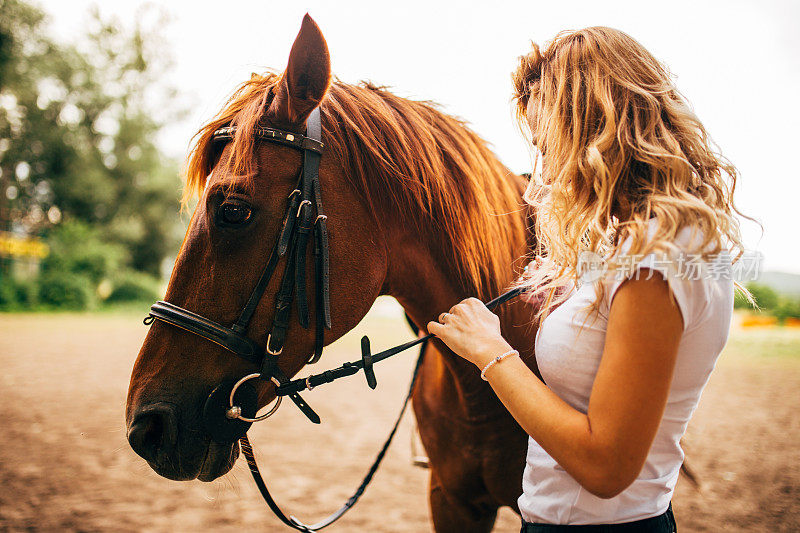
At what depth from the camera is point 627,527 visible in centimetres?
115

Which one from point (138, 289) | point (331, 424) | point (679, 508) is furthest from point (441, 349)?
point (138, 289)

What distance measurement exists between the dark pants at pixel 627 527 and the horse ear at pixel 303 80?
1.36 metres

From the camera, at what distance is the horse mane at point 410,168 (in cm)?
161

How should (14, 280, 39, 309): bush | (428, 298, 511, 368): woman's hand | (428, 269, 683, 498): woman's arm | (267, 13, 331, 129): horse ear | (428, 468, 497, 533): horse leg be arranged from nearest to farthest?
(428, 269, 683, 498): woman's arm → (428, 298, 511, 368): woman's hand → (267, 13, 331, 129): horse ear → (428, 468, 497, 533): horse leg → (14, 280, 39, 309): bush

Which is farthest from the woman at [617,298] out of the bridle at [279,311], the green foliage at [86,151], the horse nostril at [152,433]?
the green foliage at [86,151]

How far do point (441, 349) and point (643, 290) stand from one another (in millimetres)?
919

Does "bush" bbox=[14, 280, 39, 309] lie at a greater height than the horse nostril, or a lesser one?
lesser

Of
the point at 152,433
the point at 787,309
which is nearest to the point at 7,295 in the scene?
the point at 152,433

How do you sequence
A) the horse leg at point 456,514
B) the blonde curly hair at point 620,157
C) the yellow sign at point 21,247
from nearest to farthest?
1. the blonde curly hair at point 620,157
2. the horse leg at point 456,514
3. the yellow sign at point 21,247

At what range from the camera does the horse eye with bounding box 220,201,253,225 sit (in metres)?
1.41

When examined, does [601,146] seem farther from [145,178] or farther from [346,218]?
[145,178]

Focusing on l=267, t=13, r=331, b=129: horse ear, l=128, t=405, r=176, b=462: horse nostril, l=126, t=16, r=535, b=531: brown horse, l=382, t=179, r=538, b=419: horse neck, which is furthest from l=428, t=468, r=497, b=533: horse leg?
l=267, t=13, r=331, b=129: horse ear

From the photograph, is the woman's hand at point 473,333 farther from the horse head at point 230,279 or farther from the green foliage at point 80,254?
the green foliage at point 80,254

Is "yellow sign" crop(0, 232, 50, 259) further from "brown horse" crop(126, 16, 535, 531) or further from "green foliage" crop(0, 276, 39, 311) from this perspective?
"brown horse" crop(126, 16, 535, 531)
